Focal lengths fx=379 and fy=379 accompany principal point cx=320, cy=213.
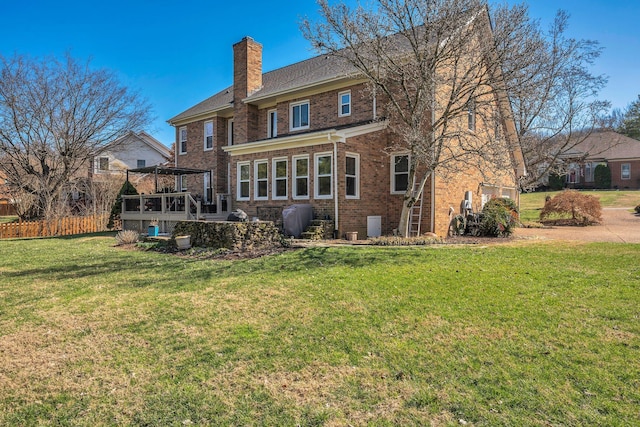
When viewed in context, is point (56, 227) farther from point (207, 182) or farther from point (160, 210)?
point (207, 182)

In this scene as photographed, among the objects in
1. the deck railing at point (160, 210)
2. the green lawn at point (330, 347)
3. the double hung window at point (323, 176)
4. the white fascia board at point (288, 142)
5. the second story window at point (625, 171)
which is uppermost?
the second story window at point (625, 171)

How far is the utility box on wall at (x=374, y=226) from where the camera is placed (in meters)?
14.3

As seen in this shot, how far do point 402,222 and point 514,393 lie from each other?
382 inches

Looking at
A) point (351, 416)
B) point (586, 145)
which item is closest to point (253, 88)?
point (351, 416)

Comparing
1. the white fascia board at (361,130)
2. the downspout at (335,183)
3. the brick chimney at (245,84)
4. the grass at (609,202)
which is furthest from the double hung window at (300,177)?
the grass at (609,202)

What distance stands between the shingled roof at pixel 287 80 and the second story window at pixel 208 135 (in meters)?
0.75

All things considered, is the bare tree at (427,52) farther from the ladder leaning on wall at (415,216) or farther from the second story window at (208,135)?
the second story window at (208,135)

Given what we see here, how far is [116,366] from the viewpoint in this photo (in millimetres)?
4070

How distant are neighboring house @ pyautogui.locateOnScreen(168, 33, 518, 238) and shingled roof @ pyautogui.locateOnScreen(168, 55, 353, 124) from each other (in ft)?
0.30

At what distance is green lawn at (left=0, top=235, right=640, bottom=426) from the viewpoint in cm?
326

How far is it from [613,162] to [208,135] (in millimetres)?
42259

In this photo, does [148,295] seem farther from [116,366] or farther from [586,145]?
[586,145]

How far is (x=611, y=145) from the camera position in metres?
40.3

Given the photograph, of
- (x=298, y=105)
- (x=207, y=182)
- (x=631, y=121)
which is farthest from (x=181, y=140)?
(x=631, y=121)
